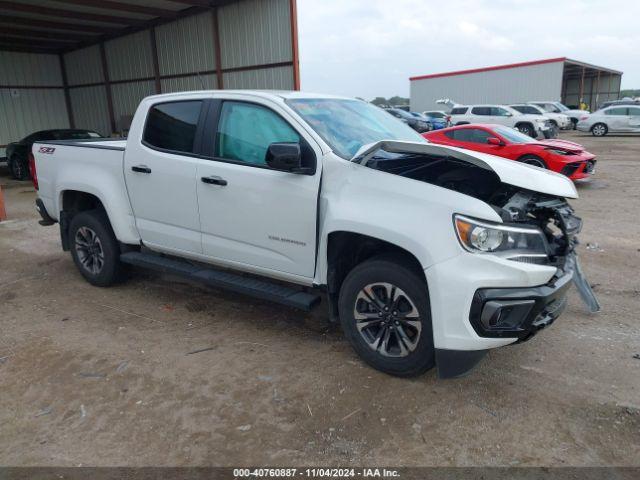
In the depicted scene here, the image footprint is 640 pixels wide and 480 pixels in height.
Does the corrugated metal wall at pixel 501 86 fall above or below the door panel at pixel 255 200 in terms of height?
above

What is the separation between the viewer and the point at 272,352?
3961 mm

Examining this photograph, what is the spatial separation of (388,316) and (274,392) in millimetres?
926

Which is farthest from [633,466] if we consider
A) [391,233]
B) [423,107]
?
[423,107]

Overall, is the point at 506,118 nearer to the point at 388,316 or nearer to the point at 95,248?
the point at 95,248

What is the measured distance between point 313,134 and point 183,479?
236 centimetres

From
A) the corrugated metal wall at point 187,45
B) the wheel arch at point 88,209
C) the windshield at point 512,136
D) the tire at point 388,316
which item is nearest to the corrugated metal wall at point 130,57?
the corrugated metal wall at point 187,45

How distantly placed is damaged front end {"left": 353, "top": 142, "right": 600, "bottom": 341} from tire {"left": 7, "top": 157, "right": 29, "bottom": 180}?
594 inches

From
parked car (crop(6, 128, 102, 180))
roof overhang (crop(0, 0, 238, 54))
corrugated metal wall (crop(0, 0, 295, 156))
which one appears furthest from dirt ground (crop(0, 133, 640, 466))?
roof overhang (crop(0, 0, 238, 54))

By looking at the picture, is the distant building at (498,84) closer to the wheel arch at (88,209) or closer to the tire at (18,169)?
the tire at (18,169)

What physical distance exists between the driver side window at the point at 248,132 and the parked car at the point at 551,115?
24.8m

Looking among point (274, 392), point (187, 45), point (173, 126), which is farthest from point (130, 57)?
point (274, 392)

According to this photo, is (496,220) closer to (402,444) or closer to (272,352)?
(402,444)

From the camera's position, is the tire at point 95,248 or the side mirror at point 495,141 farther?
the side mirror at point 495,141

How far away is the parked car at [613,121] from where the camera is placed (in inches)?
976
